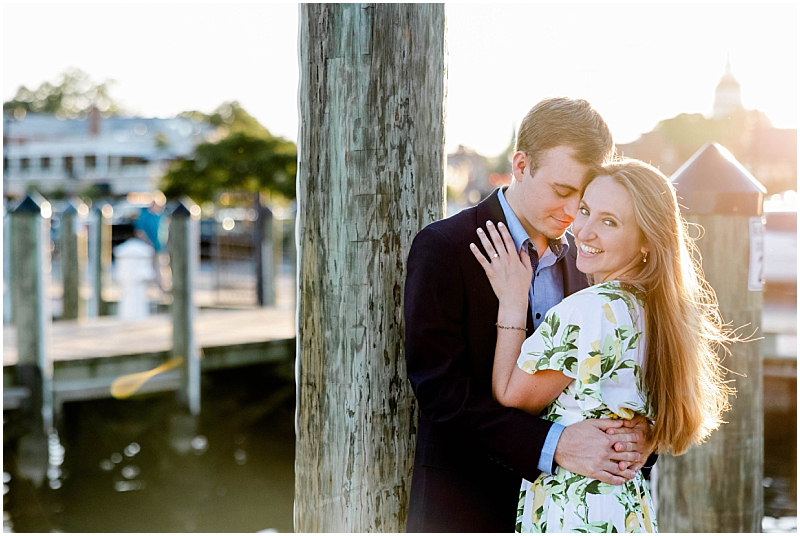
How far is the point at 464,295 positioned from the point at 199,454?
23.1 feet

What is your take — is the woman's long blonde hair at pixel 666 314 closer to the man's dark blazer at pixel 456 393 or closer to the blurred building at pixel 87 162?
the man's dark blazer at pixel 456 393

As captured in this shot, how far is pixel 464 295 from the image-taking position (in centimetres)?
196

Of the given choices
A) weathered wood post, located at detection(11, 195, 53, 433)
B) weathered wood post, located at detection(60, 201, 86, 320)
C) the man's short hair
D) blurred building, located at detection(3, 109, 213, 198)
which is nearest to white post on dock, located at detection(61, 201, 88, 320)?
weathered wood post, located at detection(60, 201, 86, 320)

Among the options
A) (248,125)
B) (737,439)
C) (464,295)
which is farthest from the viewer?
(248,125)

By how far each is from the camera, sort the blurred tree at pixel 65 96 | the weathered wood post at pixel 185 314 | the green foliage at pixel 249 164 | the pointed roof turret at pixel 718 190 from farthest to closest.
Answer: the blurred tree at pixel 65 96, the green foliage at pixel 249 164, the weathered wood post at pixel 185 314, the pointed roof turret at pixel 718 190

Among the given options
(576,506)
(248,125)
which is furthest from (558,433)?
(248,125)

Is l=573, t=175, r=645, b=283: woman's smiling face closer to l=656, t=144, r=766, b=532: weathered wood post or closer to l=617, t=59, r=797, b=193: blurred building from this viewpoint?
l=656, t=144, r=766, b=532: weathered wood post

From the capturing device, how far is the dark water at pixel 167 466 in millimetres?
6996

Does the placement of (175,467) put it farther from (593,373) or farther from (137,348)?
(593,373)

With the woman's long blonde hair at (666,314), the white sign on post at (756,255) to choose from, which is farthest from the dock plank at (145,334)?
the woman's long blonde hair at (666,314)

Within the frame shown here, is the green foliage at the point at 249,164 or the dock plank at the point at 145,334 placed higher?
the green foliage at the point at 249,164

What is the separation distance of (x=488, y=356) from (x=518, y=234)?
322 millimetres

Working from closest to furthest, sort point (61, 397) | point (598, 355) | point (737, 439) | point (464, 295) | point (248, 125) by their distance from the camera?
point (598, 355) < point (464, 295) < point (737, 439) < point (61, 397) < point (248, 125)

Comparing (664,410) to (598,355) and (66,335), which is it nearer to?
(598,355)
